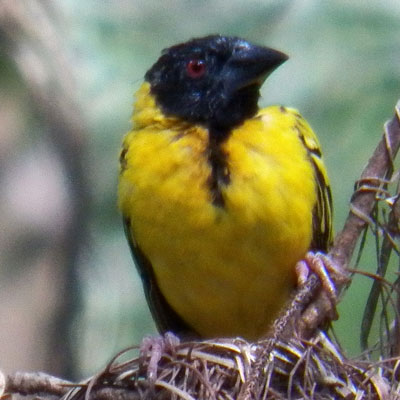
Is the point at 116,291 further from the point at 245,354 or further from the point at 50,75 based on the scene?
the point at 245,354

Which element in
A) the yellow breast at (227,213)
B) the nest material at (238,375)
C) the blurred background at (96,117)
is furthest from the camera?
the blurred background at (96,117)

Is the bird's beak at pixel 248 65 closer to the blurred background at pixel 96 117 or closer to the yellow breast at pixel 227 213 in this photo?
the yellow breast at pixel 227 213

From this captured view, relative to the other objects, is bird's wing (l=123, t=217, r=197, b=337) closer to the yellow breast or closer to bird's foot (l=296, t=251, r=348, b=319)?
the yellow breast

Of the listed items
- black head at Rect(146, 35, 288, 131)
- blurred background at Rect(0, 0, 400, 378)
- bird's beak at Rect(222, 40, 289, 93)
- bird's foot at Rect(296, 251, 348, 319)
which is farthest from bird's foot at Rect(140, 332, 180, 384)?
blurred background at Rect(0, 0, 400, 378)

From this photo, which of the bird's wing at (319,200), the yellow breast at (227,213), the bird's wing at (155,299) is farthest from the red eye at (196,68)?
the bird's wing at (155,299)

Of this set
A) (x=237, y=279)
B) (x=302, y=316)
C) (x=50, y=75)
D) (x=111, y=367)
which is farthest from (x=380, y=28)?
(x=111, y=367)

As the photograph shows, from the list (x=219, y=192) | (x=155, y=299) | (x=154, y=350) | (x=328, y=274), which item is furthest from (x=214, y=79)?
(x=154, y=350)

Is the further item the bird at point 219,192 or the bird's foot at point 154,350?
the bird at point 219,192

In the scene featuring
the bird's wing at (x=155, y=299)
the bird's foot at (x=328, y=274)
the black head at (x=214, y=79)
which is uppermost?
the black head at (x=214, y=79)
